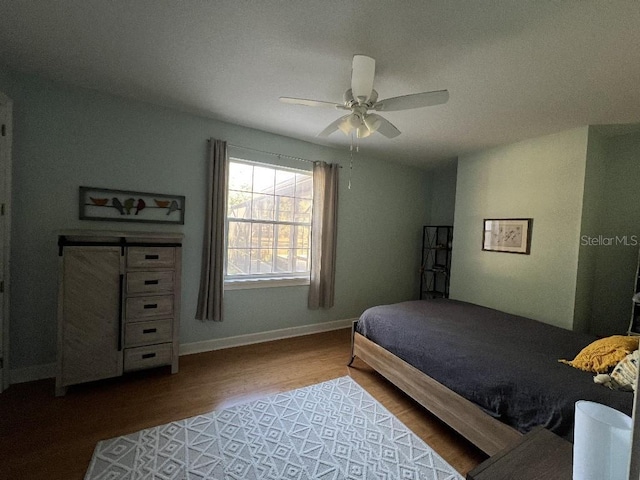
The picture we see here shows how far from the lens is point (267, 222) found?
3379 millimetres

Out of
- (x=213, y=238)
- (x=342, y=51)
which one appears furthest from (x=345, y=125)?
(x=213, y=238)

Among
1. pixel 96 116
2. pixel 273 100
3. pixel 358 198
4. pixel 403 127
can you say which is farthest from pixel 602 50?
pixel 96 116

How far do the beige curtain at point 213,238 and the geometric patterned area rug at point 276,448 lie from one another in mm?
1182

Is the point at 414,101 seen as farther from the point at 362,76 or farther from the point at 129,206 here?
the point at 129,206

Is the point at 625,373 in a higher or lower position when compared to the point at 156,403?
higher

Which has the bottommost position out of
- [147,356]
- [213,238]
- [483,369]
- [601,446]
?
[147,356]

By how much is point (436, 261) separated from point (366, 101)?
11.6 ft

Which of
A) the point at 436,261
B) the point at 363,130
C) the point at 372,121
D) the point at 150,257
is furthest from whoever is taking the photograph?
the point at 436,261

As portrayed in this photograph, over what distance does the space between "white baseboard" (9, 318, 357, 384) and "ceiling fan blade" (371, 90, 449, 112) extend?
283 centimetres

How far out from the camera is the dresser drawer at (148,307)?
Result: 2299 millimetres

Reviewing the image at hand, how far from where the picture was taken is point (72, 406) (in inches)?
78.6

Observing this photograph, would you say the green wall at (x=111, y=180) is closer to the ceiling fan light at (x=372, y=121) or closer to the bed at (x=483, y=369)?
the bed at (x=483, y=369)

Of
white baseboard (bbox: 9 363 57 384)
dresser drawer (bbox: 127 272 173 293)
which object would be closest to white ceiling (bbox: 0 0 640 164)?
dresser drawer (bbox: 127 272 173 293)

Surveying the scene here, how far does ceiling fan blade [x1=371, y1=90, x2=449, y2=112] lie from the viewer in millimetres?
1649
